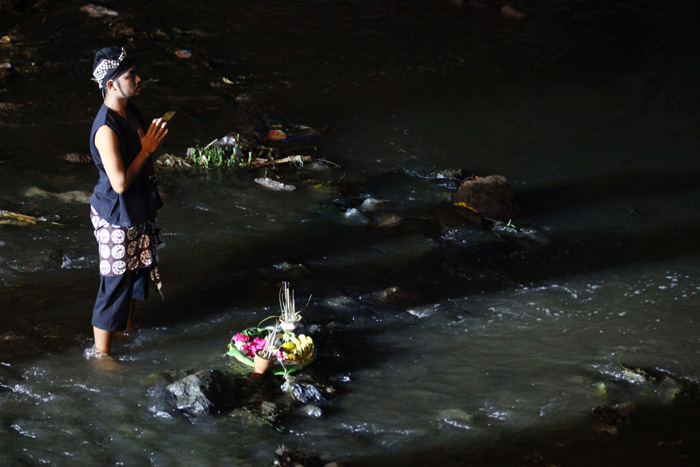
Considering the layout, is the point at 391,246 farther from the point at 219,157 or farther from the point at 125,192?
the point at 125,192

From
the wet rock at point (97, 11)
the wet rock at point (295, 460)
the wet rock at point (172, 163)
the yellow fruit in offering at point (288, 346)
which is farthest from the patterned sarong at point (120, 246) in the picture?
the wet rock at point (97, 11)

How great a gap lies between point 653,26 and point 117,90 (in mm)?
11279

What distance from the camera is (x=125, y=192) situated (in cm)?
380

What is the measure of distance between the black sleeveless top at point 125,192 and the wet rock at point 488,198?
11.1 ft

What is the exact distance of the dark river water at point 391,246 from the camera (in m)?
3.66

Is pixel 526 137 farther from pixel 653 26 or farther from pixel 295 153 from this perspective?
pixel 653 26

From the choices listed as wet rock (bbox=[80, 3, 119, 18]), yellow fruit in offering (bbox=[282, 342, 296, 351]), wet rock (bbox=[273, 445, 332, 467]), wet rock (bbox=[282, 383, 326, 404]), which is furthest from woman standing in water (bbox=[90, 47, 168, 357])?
wet rock (bbox=[80, 3, 119, 18])

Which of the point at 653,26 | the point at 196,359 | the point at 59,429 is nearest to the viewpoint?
the point at 59,429

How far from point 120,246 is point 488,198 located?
3591 mm

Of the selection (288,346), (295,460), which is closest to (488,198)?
(288,346)

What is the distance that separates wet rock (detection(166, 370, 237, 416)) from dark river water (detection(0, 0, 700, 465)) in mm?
70

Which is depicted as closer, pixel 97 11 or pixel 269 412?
pixel 269 412

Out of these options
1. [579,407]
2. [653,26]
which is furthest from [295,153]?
[653,26]

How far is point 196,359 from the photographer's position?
4184 millimetres
